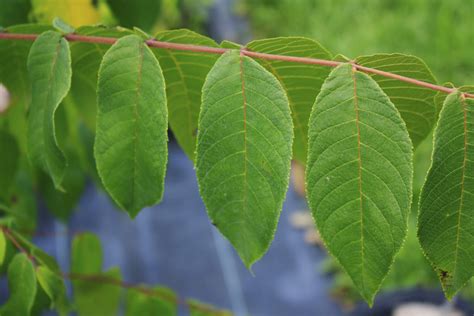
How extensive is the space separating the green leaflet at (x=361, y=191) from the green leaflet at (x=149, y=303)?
65 cm

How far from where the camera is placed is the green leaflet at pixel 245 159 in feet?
2.17

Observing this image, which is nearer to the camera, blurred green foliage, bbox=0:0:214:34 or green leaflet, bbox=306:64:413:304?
green leaflet, bbox=306:64:413:304

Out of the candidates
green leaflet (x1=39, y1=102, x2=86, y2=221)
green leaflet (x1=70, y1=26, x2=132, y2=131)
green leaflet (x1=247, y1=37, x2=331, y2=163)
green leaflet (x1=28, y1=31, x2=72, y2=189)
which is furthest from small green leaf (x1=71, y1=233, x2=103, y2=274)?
green leaflet (x1=247, y1=37, x2=331, y2=163)

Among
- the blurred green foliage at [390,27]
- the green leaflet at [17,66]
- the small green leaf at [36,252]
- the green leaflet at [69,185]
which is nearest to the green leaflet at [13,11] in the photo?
the green leaflet at [17,66]

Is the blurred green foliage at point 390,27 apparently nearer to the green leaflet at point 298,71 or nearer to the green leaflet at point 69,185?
the green leaflet at point 69,185

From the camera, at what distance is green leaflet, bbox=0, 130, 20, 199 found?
1.12 m

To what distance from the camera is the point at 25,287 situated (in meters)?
0.89

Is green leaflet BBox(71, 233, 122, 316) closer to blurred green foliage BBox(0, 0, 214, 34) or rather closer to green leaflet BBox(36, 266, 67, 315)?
green leaflet BBox(36, 266, 67, 315)

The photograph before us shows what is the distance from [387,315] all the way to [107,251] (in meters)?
1.71

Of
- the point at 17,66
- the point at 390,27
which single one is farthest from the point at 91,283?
the point at 390,27

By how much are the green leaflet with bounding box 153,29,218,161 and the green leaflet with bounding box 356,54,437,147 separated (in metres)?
0.19

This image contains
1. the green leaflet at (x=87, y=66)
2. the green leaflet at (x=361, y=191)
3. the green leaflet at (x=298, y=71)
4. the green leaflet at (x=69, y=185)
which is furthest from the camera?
the green leaflet at (x=69, y=185)

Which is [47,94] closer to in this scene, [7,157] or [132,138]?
[132,138]

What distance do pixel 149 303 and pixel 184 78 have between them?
523mm
